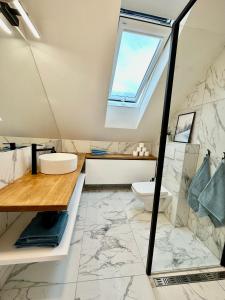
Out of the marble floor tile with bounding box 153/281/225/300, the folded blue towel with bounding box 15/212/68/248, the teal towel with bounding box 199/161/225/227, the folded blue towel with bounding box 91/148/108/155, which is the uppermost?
the folded blue towel with bounding box 91/148/108/155

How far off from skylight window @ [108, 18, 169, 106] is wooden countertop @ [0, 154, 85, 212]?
5.22ft

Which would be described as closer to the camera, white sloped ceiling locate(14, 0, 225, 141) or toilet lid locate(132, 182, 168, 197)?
white sloped ceiling locate(14, 0, 225, 141)

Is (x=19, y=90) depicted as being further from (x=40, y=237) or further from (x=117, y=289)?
(x=117, y=289)

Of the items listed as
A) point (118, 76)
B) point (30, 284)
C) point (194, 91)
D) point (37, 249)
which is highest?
point (118, 76)

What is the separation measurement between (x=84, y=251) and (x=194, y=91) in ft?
6.92

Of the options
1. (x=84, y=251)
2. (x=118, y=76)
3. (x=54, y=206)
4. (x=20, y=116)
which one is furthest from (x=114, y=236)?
(x=118, y=76)

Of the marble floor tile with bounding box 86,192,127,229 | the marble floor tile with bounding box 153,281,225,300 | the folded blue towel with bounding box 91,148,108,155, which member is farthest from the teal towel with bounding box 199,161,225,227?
the folded blue towel with bounding box 91,148,108,155

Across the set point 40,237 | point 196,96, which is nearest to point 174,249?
point 40,237

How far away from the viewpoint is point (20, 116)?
143 centimetres

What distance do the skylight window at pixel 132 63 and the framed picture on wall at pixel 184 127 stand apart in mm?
790

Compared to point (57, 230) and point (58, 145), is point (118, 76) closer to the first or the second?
point (58, 145)

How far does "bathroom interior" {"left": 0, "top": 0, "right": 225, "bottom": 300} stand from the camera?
42.2 inches

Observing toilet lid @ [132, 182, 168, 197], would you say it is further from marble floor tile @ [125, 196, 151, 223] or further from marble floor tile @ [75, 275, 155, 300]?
marble floor tile @ [75, 275, 155, 300]

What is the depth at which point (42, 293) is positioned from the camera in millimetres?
1077
